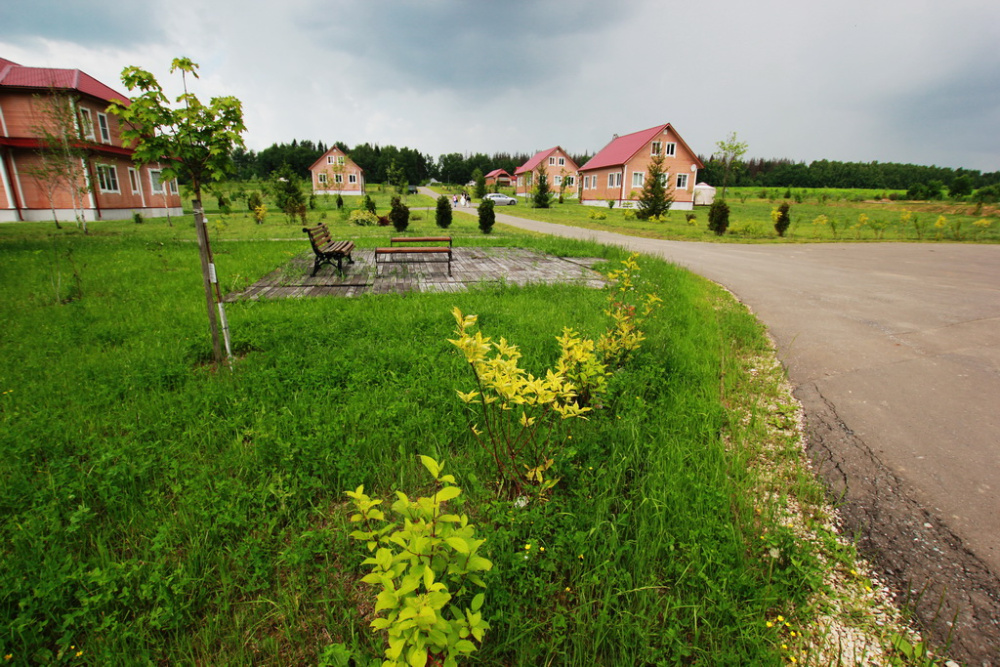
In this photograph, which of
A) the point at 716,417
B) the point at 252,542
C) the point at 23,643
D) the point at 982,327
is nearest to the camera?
the point at 23,643

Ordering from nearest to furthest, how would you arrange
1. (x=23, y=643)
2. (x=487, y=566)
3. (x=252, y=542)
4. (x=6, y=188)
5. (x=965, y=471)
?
(x=487, y=566)
(x=23, y=643)
(x=252, y=542)
(x=965, y=471)
(x=6, y=188)

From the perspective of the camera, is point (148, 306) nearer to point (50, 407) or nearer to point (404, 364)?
point (50, 407)

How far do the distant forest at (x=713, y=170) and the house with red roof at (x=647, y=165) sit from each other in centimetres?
2449

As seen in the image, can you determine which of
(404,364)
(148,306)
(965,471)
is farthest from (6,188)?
(965,471)

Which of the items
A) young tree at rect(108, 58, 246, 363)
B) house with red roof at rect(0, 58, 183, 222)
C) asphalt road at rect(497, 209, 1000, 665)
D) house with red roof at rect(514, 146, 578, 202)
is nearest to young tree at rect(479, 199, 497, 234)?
asphalt road at rect(497, 209, 1000, 665)

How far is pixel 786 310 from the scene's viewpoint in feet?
22.0

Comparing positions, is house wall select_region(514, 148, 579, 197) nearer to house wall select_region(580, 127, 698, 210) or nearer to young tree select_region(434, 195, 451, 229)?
house wall select_region(580, 127, 698, 210)

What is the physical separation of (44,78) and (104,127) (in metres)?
2.72

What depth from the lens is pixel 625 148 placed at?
41219 mm

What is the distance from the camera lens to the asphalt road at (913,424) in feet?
6.90

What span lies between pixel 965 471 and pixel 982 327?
4357 mm

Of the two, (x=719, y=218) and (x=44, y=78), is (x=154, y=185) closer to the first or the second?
(x=44, y=78)

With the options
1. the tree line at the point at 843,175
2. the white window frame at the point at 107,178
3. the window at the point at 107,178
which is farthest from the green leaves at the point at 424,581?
the tree line at the point at 843,175

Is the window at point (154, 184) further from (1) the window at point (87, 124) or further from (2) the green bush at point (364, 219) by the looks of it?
(2) the green bush at point (364, 219)
